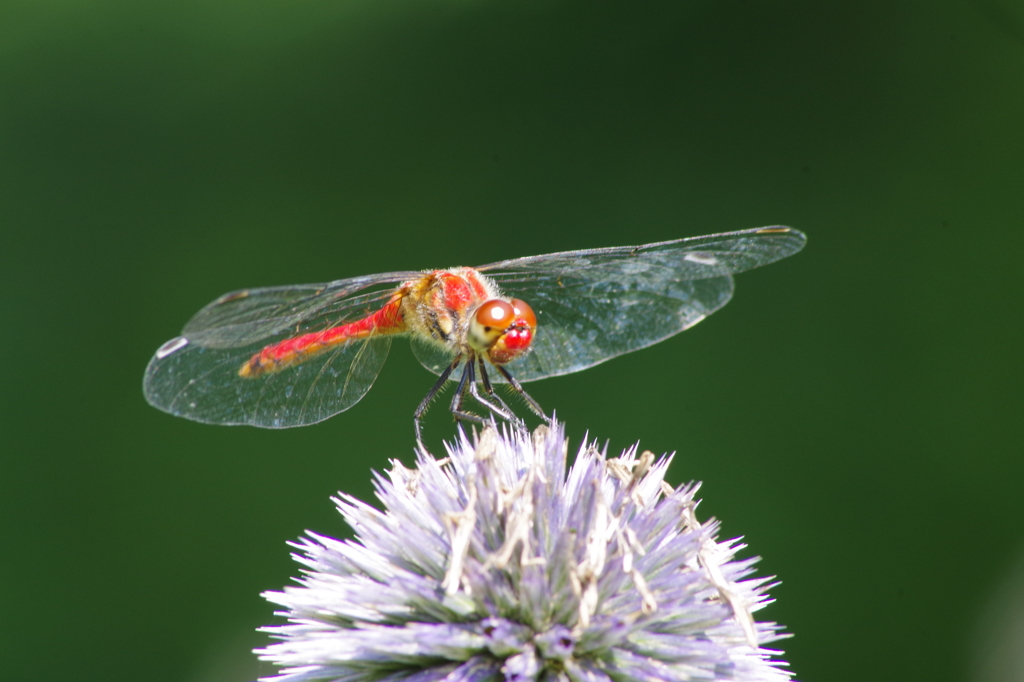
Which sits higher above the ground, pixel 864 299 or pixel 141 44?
pixel 141 44

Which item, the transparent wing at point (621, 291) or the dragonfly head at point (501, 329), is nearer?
the dragonfly head at point (501, 329)

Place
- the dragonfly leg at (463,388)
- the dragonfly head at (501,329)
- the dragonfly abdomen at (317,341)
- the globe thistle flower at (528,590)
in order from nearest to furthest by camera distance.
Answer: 1. the globe thistle flower at (528,590)
2. the dragonfly head at (501,329)
3. the dragonfly leg at (463,388)
4. the dragonfly abdomen at (317,341)

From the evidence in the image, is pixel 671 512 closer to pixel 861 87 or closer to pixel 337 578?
pixel 337 578

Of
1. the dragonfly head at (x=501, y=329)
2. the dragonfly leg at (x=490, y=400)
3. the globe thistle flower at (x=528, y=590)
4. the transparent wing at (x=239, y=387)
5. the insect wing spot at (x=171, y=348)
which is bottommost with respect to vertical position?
the globe thistle flower at (x=528, y=590)

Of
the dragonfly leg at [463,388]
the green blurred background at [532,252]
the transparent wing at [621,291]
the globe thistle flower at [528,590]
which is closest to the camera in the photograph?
the globe thistle flower at [528,590]

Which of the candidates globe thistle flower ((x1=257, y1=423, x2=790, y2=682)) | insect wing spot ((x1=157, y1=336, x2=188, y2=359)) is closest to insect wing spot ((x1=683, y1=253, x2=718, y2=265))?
globe thistle flower ((x1=257, y1=423, x2=790, y2=682))

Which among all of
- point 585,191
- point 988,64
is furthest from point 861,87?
point 585,191

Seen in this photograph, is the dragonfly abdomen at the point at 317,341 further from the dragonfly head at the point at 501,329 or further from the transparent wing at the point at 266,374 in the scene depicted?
the dragonfly head at the point at 501,329

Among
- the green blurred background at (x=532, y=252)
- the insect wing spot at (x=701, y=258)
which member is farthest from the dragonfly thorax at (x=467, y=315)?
the green blurred background at (x=532, y=252)
